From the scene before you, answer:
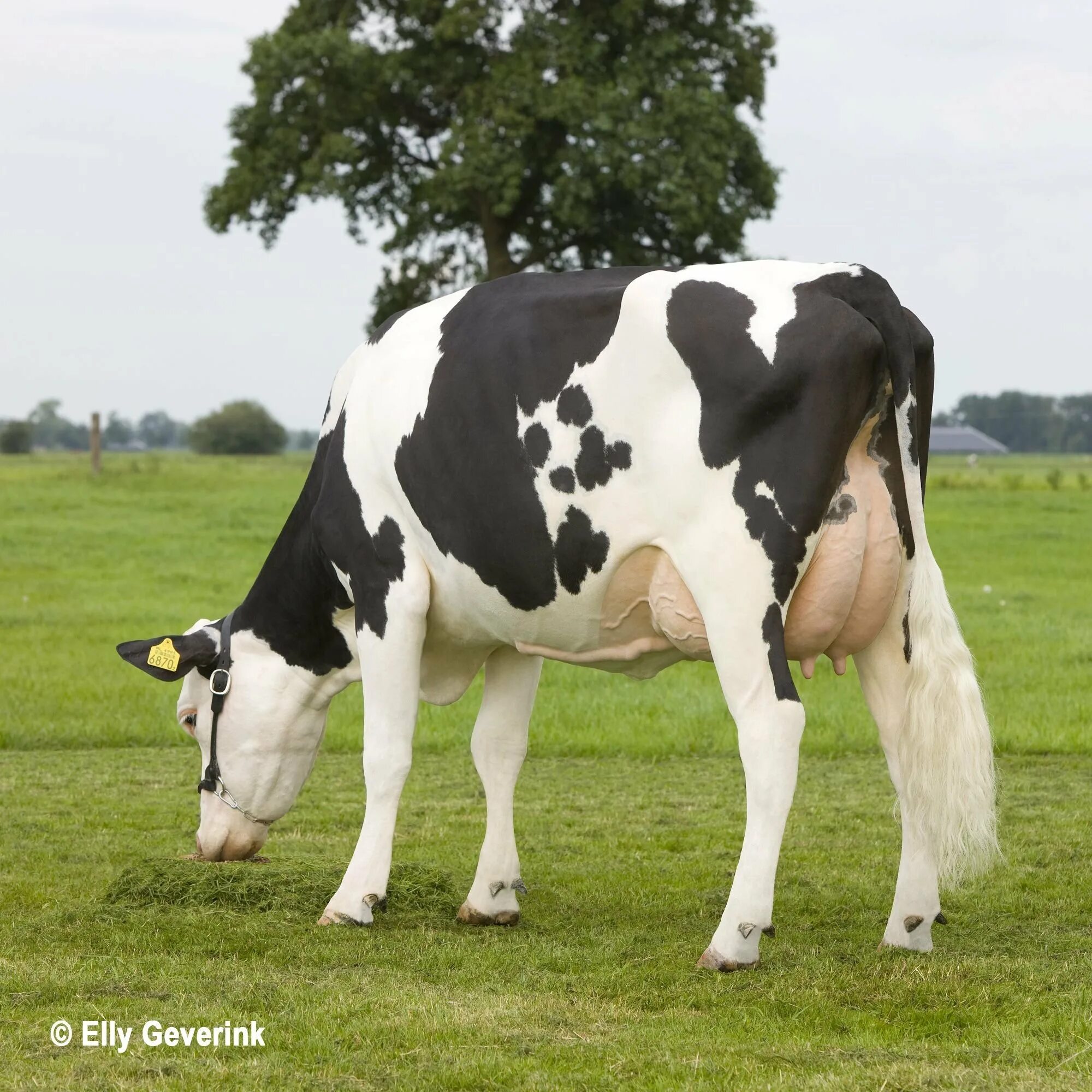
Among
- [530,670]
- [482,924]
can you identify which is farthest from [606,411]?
[482,924]

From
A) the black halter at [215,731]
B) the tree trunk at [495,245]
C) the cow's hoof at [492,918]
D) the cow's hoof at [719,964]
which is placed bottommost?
the cow's hoof at [492,918]

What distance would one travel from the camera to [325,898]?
6270mm

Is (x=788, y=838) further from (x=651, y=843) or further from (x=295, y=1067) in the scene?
(x=295, y=1067)

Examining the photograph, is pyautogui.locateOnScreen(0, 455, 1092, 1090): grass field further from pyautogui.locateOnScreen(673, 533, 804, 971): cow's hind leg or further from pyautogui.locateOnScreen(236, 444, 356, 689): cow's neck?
pyautogui.locateOnScreen(236, 444, 356, 689): cow's neck

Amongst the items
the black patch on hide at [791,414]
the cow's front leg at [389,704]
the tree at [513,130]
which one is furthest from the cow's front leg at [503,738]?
the tree at [513,130]

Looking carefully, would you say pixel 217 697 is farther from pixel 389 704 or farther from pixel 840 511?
pixel 840 511

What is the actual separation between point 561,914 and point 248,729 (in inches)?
61.2

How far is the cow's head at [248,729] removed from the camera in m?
6.75

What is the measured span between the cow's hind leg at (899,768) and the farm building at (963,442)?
5024 inches

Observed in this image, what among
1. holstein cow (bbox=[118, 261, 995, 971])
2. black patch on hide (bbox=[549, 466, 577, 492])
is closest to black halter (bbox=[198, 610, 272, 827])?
holstein cow (bbox=[118, 261, 995, 971])

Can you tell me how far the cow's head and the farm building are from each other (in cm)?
12709

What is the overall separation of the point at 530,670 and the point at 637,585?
1.22 meters

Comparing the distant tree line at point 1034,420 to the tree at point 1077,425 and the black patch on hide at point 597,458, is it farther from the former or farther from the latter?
the black patch on hide at point 597,458

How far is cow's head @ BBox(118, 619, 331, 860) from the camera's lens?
6746 mm
